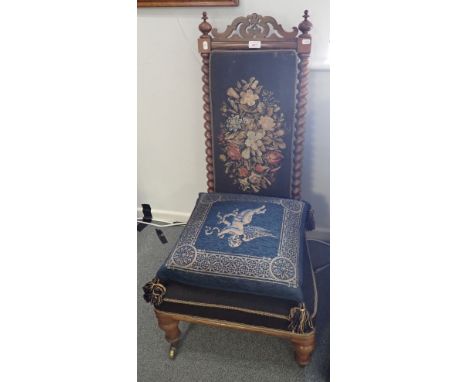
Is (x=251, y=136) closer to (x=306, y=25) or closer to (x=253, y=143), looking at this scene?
(x=253, y=143)

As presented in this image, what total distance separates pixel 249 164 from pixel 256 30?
47 cm

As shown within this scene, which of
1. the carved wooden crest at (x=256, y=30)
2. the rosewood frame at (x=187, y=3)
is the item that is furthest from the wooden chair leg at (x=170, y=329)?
the rosewood frame at (x=187, y=3)

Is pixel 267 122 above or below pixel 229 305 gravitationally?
above

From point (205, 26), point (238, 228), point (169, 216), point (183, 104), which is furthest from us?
point (169, 216)

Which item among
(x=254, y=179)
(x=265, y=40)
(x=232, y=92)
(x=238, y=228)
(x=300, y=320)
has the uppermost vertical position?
(x=265, y=40)

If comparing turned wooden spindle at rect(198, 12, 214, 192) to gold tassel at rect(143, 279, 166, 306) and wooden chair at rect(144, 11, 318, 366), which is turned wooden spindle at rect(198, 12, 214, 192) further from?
gold tassel at rect(143, 279, 166, 306)

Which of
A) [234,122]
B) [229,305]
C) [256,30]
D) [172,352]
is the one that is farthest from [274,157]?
[172,352]

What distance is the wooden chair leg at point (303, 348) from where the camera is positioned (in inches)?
39.6

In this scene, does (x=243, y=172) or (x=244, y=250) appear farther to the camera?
(x=243, y=172)

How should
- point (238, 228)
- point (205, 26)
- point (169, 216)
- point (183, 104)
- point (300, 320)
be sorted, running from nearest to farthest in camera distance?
1. point (300, 320)
2. point (238, 228)
3. point (205, 26)
4. point (183, 104)
5. point (169, 216)

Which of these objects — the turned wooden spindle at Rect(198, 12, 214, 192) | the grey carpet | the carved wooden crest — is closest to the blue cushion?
the turned wooden spindle at Rect(198, 12, 214, 192)

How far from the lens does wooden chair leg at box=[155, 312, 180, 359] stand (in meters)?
1.10

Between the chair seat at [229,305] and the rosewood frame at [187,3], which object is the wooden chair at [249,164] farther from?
the rosewood frame at [187,3]

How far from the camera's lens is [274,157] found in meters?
1.27
